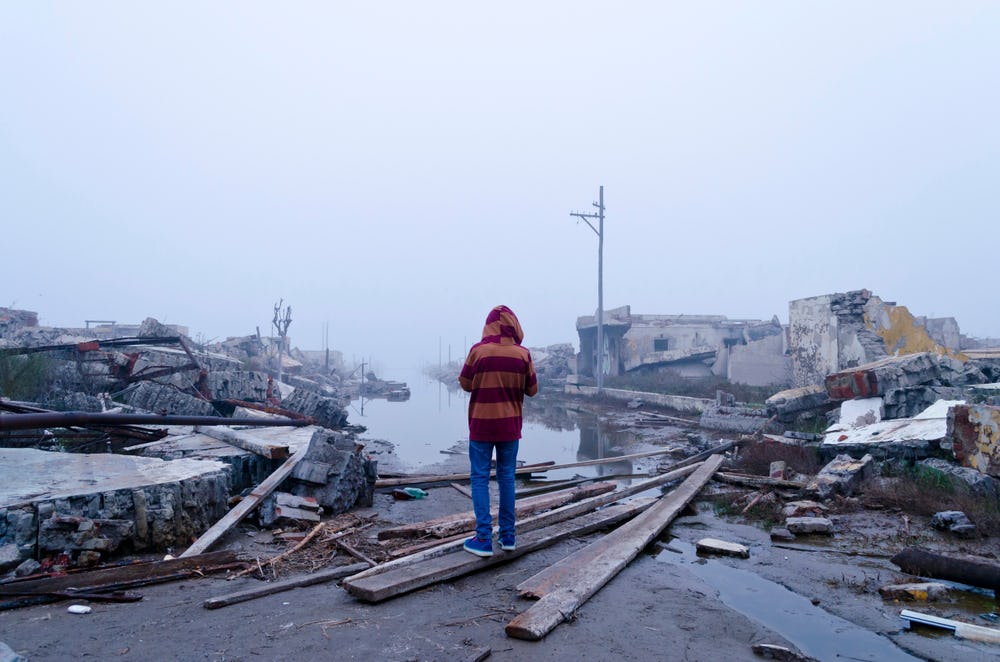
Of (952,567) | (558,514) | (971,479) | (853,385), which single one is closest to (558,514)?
(558,514)

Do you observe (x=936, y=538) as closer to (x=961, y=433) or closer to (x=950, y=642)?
(x=961, y=433)

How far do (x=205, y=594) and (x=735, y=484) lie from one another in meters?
6.39

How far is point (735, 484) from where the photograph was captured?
304 inches

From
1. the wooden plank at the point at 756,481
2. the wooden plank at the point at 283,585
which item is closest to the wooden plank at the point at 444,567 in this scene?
the wooden plank at the point at 283,585

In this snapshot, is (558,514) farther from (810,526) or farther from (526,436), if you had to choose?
(526,436)

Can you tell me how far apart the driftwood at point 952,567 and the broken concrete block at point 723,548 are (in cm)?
101

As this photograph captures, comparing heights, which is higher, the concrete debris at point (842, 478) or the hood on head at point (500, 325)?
the hood on head at point (500, 325)

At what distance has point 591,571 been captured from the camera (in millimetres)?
3822

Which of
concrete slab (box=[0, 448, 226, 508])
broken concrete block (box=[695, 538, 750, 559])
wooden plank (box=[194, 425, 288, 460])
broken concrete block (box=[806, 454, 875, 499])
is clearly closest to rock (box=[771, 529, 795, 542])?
broken concrete block (box=[695, 538, 750, 559])

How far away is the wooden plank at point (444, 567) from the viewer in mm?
3293

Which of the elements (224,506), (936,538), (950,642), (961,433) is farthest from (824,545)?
(224,506)

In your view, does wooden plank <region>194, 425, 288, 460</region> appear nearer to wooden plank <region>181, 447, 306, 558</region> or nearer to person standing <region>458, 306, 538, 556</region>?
wooden plank <region>181, 447, 306, 558</region>

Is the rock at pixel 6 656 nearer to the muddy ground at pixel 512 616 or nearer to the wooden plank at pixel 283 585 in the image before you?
the muddy ground at pixel 512 616

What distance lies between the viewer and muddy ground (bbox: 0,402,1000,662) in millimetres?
2746
